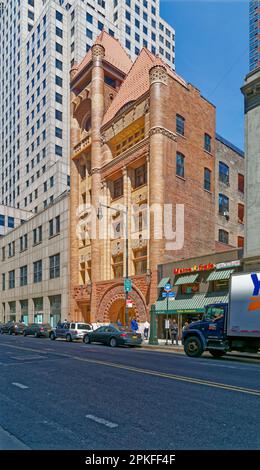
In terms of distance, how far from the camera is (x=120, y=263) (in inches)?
1438

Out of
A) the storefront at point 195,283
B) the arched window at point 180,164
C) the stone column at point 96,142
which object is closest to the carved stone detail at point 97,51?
the stone column at point 96,142

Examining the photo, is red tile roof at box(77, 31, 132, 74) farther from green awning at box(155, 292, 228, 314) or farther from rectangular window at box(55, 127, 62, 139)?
green awning at box(155, 292, 228, 314)

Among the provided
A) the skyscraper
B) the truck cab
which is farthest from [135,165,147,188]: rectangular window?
the skyscraper

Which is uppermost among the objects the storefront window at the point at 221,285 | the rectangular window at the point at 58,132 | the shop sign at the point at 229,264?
the rectangular window at the point at 58,132

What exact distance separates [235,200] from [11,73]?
61.7 meters

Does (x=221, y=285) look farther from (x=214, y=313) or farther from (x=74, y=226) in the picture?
(x=74, y=226)

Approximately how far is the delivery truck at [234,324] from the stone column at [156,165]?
520 inches

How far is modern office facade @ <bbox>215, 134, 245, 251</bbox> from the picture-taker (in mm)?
39375

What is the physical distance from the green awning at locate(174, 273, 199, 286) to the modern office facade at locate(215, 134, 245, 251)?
10.4 meters

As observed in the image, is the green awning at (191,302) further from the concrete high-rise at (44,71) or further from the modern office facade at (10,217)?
the modern office facade at (10,217)

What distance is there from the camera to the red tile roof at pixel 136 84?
3703cm

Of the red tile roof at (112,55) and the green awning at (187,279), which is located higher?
the red tile roof at (112,55)

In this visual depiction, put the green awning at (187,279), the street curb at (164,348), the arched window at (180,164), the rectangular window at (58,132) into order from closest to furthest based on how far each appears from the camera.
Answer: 1. the street curb at (164,348)
2. the green awning at (187,279)
3. the arched window at (180,164)
4. the rectangular window at (58,132)
